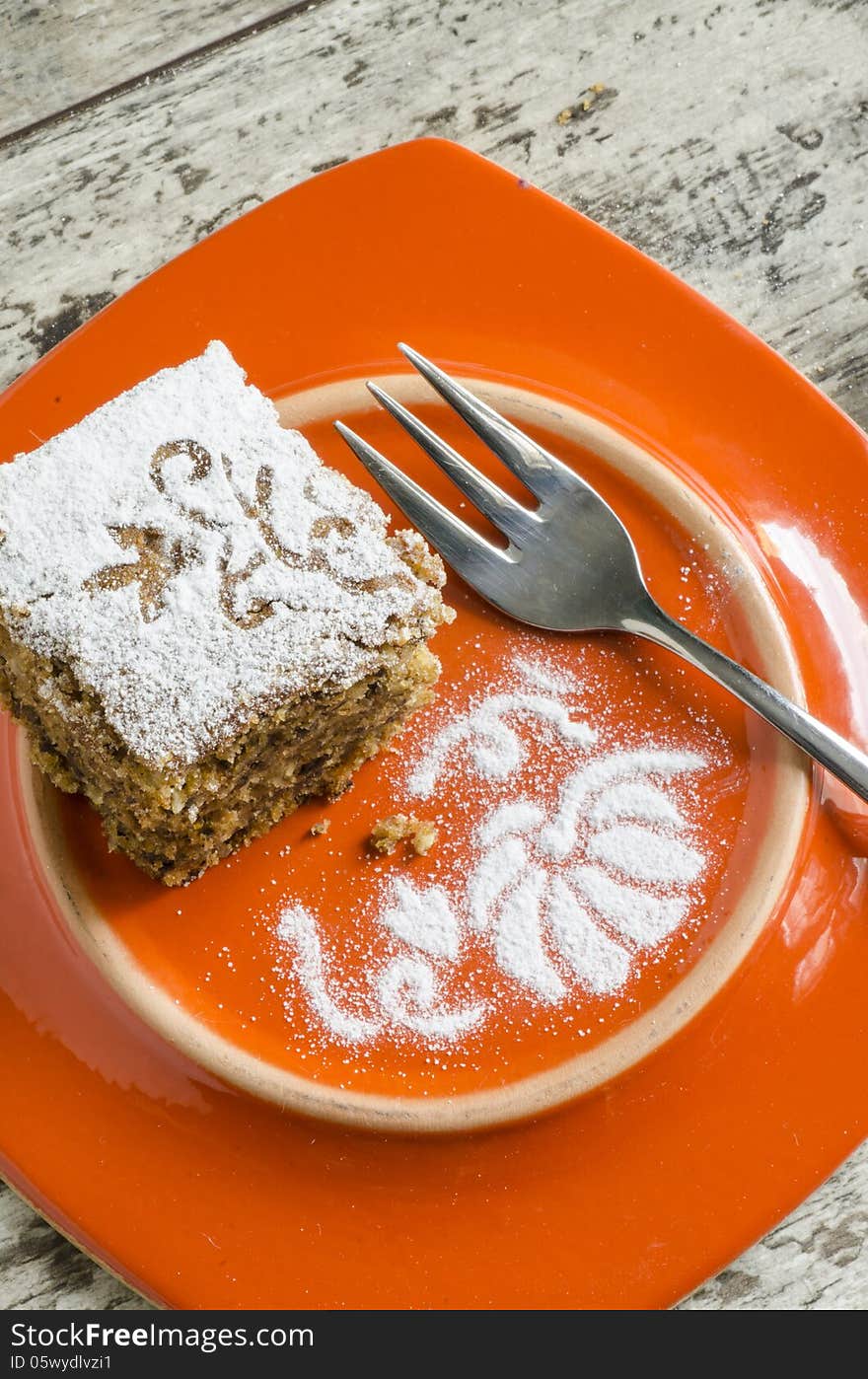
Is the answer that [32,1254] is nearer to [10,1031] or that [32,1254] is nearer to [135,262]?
[10,1031]

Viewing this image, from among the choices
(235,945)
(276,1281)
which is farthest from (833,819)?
(276,1281)

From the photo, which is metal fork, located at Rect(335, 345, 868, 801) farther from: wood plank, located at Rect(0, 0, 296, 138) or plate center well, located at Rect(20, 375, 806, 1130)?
wood plank, located at Rect(0, 0, 296, 138)

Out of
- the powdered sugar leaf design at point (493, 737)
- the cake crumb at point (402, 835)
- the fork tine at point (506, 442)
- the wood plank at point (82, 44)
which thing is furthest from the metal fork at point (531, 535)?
the wood plank at point (82, 44)

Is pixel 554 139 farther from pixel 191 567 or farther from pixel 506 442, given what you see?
pixel 191 567

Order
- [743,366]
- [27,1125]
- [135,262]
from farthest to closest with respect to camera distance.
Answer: [135,262], [743,366], [27,1125]

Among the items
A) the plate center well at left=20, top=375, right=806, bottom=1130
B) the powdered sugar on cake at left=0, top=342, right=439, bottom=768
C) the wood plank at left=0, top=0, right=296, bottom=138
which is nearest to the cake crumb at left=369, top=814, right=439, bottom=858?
the plate center well at left=20, top=375, right=806, bottom=1130

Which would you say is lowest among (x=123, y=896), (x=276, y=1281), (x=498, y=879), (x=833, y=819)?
(x=276, y=1281)

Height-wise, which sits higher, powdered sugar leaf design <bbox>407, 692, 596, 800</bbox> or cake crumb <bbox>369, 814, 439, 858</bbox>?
powdered sugar leaf design <bbox>407, 692, 596, 800</bbox>
